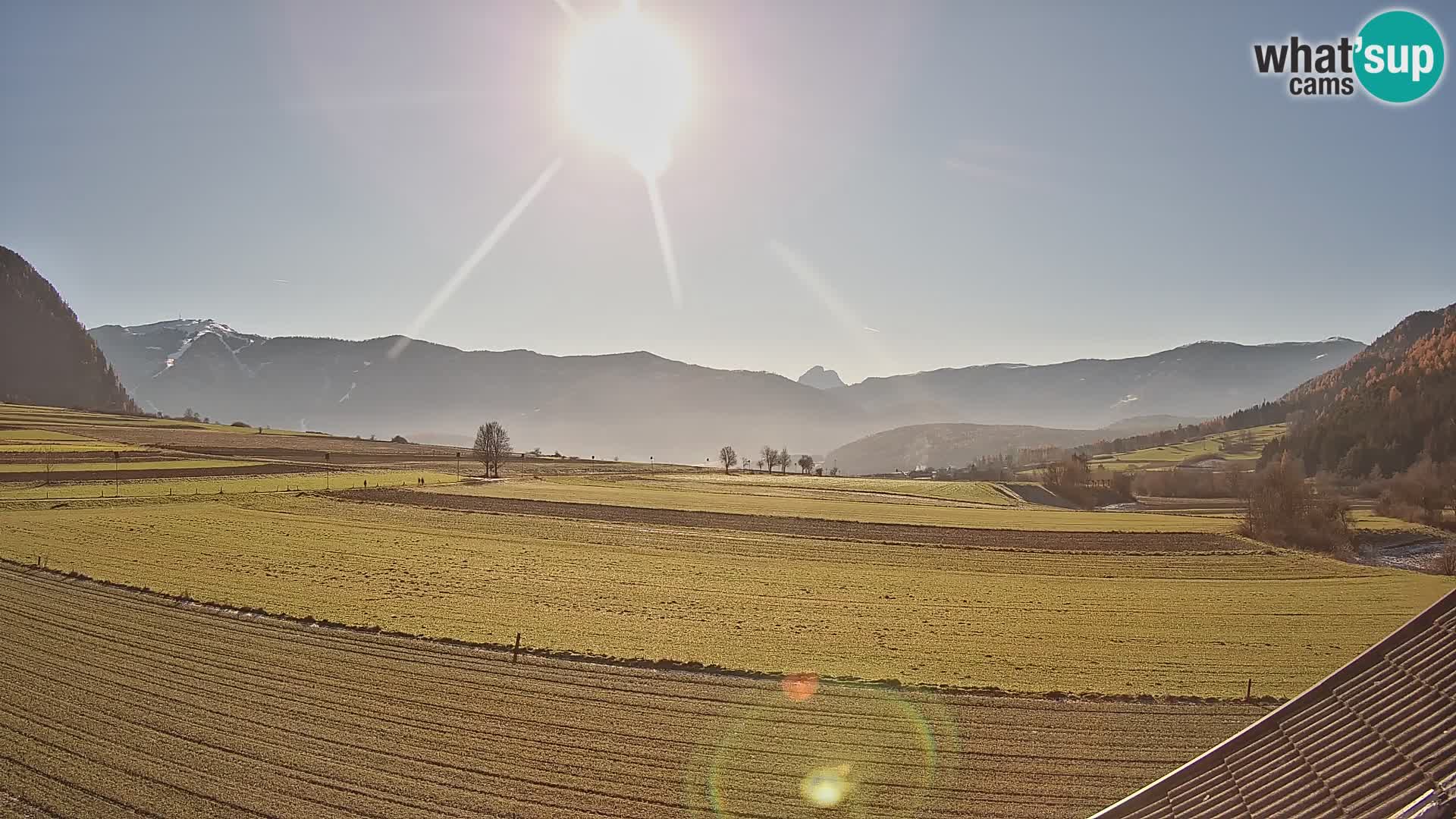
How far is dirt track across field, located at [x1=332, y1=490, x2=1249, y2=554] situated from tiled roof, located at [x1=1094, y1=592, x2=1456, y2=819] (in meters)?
57.0

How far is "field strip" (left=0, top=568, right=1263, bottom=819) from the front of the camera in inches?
640

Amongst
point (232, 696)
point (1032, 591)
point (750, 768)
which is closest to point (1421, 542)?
point (1032, 591)

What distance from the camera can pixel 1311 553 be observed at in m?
64.2

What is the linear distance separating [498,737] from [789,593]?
22.6 meters

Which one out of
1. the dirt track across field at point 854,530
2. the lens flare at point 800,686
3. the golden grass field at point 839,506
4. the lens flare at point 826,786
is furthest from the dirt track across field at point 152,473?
the lens flare at point 826,786

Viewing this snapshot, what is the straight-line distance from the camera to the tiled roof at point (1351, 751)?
5.84m

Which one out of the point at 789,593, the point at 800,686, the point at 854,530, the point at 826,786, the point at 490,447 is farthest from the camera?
the point at 490,447

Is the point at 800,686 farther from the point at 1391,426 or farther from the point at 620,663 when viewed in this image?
Result: the point at 1391,426

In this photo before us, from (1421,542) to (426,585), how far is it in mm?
90814

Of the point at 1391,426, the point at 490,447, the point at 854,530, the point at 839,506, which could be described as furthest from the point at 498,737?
the point at 1391,426

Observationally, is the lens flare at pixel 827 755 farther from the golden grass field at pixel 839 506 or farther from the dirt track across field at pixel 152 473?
the dirt track across field at pixel 152 473

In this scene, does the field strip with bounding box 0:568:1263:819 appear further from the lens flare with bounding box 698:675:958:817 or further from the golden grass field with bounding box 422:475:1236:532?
the golden grass field with bounding box 422:475:1236:532

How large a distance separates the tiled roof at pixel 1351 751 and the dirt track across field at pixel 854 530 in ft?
187

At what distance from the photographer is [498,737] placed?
19.3 metres
